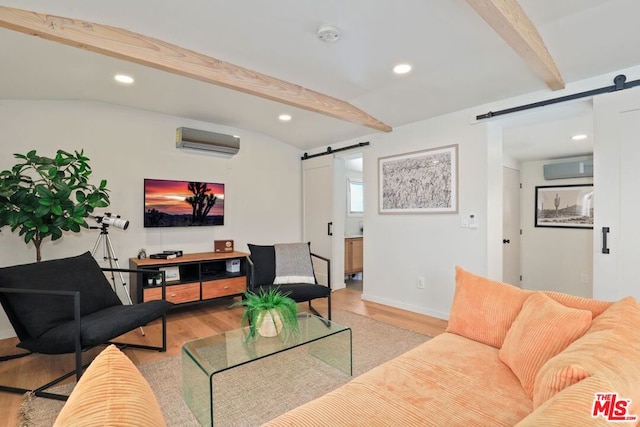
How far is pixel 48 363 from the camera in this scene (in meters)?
2.58

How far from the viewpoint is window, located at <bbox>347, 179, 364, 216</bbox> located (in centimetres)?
630

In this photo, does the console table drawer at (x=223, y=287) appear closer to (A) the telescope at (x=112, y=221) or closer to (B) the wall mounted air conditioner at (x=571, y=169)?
(A) the telescope at (x=112, y=221)

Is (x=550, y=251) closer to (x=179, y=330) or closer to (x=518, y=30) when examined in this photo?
(x=518, y=30)

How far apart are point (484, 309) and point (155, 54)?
2664 mm

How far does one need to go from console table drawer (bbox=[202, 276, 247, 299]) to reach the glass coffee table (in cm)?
160

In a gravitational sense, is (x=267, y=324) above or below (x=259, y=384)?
above

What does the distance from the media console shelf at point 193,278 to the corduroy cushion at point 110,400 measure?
9.65ft

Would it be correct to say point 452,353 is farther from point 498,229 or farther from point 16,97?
point 16,97

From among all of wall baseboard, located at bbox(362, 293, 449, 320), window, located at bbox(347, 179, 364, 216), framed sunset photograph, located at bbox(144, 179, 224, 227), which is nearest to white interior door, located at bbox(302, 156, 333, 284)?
wall baseboard, located at bbox(362, 293, 449, 320)

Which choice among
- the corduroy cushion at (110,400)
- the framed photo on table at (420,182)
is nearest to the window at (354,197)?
the framed photo on table at (420,182)

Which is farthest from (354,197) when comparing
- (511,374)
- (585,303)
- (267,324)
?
(511,374)

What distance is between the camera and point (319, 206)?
520 cm

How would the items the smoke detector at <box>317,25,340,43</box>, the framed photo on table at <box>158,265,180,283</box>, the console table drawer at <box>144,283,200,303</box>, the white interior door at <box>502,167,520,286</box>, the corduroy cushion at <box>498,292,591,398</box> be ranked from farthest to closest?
the white interior door at <box>502,167,520,286</box> → the framed photo on table at <box>158,265,180,283</box> → the console table drawer at <box>144,283,200,303</box> → the smoke detector at <box>317,25,340,43</box> → the corduroy cushion at <box>498,292,591,398</box>

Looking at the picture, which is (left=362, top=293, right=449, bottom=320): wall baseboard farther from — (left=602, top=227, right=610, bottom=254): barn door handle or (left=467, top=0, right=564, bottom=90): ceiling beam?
(left=467, top=0, right=564, bottom=90): ceiling beam
